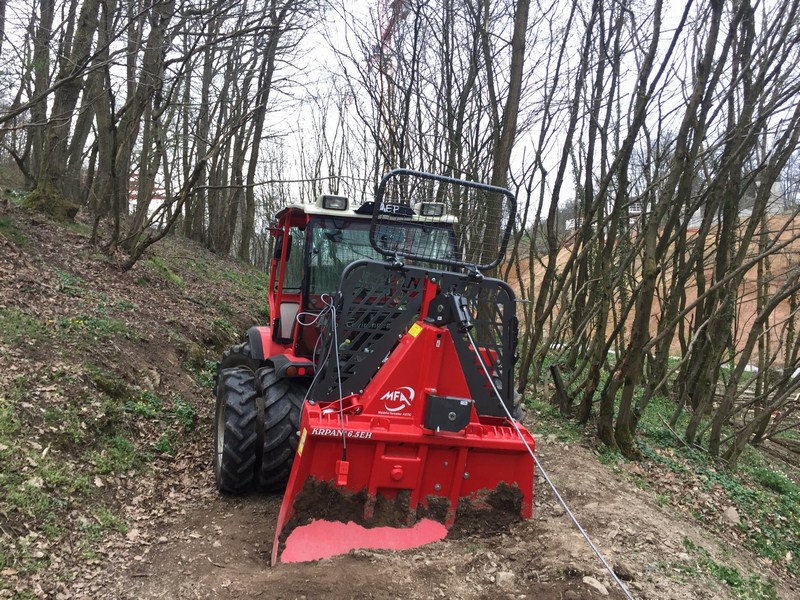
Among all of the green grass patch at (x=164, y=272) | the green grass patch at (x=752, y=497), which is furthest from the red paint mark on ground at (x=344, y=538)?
the green grass patch at (x=164, y=272)

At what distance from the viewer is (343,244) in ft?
16.9

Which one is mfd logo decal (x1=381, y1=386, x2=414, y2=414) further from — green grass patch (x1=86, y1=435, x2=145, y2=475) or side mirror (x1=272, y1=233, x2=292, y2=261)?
green grass patch (x1=86, y1=435, x2=145, y2=475)

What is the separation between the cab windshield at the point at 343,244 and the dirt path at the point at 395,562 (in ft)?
6.19

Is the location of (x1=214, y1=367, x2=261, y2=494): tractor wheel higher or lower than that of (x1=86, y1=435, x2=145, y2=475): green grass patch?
higher

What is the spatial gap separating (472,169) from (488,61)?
225 centimetres

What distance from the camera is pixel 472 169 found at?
36.8ft

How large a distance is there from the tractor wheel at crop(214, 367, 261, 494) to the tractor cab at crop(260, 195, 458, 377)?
1.31 ft

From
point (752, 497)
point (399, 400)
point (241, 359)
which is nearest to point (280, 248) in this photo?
point (241, 359)

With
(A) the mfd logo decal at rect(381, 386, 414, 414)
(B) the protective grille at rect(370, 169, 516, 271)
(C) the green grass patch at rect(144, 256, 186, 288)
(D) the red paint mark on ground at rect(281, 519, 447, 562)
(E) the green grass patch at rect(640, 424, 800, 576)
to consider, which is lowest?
(E) the green grass patch at rect(640, 424, 800, 576)

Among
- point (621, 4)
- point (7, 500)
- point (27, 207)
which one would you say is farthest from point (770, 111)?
point (27, 207)

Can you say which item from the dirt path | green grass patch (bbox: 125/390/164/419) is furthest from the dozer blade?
green grass patch (bbox: 125/390/164/419)

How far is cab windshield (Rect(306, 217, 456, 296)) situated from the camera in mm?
5047

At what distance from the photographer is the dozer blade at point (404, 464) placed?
3758 millimetres

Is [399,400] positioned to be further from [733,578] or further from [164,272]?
[164,272]
